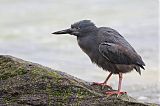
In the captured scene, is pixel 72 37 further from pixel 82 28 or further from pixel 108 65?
pixel 108 65

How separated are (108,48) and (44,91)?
1529 millimetres

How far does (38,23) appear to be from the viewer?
19.8 m

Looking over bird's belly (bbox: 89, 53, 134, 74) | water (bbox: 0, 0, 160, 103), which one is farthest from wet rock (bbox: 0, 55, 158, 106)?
water (bbox: 0, 0, 160, 103)

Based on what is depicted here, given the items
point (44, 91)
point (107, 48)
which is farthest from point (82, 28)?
point (44, 91)

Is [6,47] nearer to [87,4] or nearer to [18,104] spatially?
[87,4]

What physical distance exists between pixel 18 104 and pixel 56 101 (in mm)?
458

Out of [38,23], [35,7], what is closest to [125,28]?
[38,23]

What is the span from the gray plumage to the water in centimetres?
365

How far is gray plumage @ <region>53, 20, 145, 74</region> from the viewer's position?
8.14 m

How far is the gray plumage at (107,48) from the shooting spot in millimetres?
8141

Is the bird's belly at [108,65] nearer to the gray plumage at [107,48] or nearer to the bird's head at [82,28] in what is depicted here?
the gray plumage at [107,48]

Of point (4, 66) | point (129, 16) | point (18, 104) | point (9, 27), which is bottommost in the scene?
point (18, 104)

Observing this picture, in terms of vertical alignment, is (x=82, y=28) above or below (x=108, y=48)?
above

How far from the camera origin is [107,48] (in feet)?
26.5
